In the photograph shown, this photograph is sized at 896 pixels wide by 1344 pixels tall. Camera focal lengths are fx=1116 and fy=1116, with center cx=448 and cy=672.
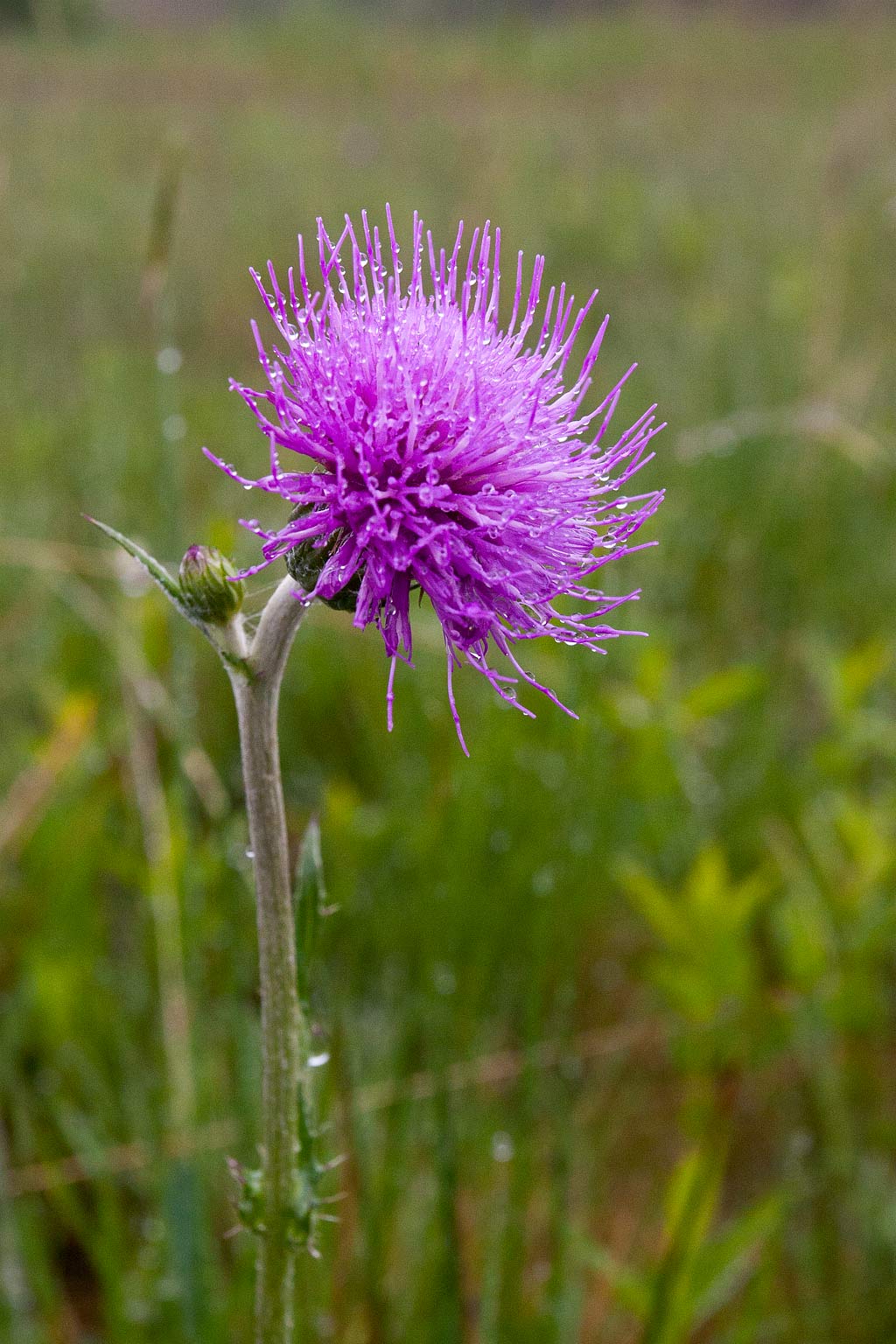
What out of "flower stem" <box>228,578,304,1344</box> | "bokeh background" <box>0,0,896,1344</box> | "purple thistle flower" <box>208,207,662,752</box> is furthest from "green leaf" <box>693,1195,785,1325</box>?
"purple thistle flower" <box>208,207,662,752</box>

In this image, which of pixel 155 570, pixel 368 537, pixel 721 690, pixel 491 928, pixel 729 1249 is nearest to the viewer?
pixel 155 570

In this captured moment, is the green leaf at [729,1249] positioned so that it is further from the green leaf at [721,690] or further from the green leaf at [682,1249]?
the green leaf at [721,690]

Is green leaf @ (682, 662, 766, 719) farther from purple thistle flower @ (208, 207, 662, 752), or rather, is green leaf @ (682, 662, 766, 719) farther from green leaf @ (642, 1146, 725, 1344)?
purple thistle flower @ (208, 207, 662, 752)

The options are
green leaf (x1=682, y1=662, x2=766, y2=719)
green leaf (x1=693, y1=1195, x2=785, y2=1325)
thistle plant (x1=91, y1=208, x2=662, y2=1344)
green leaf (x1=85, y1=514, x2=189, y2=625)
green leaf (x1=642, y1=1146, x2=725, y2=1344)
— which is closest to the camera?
green leaf (x1=85, y1=514, x2=189, y2=625)

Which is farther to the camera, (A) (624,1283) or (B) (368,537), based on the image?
(A) (624,1283)

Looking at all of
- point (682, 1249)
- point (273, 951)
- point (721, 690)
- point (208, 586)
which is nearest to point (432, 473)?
point (208, 586)

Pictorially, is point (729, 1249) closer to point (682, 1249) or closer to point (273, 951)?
point (682, 1249)

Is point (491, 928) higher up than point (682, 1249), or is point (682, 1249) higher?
point (491, 928)
